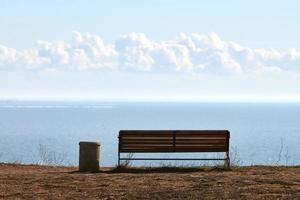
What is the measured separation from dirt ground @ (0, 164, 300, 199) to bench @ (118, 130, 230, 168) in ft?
2.24

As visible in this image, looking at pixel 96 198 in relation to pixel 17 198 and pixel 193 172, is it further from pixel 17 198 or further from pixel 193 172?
pixel 193 172

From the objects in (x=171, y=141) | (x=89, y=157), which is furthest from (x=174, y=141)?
(x=89, y=157)

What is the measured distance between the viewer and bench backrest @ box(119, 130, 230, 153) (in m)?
17.8

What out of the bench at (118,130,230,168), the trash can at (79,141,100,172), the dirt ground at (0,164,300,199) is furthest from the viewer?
the bench at (118,130,230,168)

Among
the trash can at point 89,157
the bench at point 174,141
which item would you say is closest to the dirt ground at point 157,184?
the trash can at point 89,157

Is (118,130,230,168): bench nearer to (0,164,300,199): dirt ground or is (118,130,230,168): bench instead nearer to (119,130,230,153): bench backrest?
(119,130,230,153): bench backrest

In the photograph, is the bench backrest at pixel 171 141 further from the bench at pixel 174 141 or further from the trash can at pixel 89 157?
the trash can at pixel 89 157

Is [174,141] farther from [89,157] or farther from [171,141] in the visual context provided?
[89,157]

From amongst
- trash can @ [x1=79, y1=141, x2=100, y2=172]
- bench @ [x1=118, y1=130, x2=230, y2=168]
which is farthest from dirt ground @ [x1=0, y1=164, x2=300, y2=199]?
bench @ [x1=118, y1=130, x2=230, y2=168]

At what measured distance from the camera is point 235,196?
12.6 meters

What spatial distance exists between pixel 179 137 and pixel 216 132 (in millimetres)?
959

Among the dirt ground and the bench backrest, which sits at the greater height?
the bench backrest

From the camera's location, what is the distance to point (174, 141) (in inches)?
708

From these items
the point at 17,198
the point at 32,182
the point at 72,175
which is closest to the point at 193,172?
the point at 72,175
